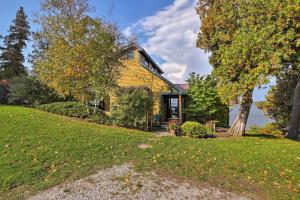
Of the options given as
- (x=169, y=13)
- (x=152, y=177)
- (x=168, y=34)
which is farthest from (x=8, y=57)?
(x=152, y=177)

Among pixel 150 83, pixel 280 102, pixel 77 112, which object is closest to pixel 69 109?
pixel 77 112

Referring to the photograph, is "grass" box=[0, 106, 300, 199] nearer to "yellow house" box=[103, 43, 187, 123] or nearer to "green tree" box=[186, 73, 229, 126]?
"yellow house" box=[103, 43, 187, 123]

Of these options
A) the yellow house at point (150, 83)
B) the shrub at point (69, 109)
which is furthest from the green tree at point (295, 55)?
the shrub at point (69, 109)

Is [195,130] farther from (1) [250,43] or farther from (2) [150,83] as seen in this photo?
(2) [150,83]

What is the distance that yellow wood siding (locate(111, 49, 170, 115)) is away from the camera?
17.6 metres

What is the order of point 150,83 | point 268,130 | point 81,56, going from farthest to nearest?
point 150,83 < point 268,130 < point 81,56

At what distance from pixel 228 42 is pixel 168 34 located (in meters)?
6.37

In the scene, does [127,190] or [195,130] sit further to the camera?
[195,130]

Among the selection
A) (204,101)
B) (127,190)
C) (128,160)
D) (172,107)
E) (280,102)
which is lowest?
(127,190)

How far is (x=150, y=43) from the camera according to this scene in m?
21.0

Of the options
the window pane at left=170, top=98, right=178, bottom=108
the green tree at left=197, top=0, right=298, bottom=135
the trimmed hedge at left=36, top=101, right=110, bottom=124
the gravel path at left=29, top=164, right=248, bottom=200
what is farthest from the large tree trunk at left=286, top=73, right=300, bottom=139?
the trimmed hedge at left=36, top=101, right=110, bottom=124

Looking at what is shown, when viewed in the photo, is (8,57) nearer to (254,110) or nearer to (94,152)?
(94,152)

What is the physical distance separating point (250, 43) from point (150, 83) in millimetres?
8950

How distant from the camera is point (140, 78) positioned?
18250 mm
